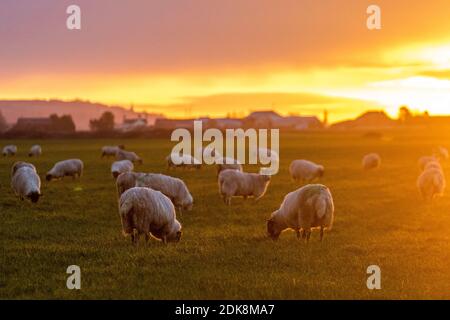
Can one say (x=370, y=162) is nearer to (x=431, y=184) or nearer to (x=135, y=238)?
(x=431, y=184)

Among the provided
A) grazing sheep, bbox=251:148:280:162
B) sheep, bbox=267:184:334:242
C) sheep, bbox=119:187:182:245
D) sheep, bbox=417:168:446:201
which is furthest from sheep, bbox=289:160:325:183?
sheep, bbox=119:187:182:245

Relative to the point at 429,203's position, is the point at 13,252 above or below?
below

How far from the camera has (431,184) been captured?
72.4 ft

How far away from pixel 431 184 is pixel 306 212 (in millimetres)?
10510

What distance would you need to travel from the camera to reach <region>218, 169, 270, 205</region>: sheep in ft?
69.6

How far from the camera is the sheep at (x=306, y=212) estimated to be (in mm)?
Result: 13609

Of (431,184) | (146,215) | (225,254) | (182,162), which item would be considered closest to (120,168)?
(182,162)

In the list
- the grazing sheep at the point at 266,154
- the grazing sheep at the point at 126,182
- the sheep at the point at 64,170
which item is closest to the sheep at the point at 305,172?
the grazing sheep at the point at 266,154

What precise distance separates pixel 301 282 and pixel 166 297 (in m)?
2.69

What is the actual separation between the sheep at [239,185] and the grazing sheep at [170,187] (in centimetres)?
263
